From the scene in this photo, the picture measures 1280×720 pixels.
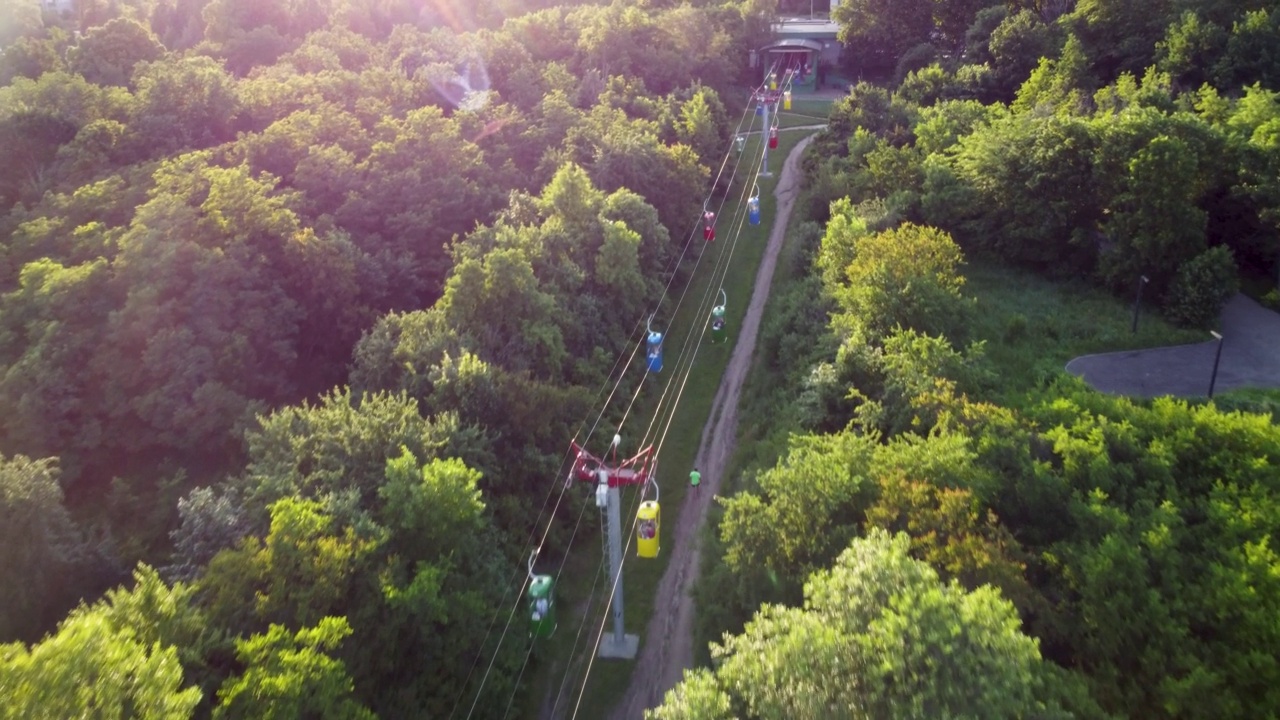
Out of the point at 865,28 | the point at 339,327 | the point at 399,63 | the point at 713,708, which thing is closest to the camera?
the point at 713,708

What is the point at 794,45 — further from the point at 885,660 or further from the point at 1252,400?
the point at 885,660

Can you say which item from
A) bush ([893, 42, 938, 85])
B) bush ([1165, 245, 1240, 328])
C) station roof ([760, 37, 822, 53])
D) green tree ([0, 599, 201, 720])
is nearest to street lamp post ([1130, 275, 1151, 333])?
bush ([1165, 245, 1240, 328])

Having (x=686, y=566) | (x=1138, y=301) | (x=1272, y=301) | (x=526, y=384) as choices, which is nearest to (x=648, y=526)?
(x=686, y=566)

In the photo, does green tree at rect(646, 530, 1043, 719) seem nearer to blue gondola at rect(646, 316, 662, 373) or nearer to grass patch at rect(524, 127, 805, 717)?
grass patch at rect(524, 127, 805, 717)

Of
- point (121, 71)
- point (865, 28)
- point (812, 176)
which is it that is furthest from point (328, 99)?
point (865, 28)

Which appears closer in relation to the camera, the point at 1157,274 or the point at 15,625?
the point at 15,625

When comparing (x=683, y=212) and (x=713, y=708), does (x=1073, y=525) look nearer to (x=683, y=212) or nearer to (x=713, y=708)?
(x=713, y=708)
